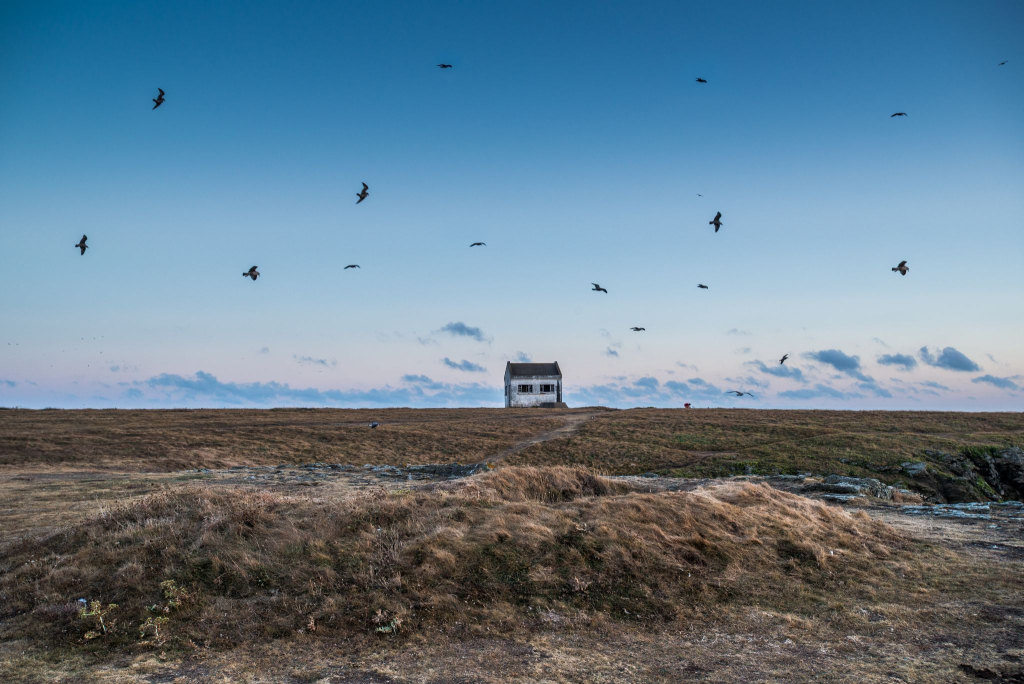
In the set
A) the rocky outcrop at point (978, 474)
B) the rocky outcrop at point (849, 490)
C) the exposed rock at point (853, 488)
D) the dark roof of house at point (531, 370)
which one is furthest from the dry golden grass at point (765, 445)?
the dark roof of house at point (531, 370)

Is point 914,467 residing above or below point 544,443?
below

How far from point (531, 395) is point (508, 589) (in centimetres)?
8687

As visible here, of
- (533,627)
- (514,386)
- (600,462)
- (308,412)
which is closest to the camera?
(533,627)

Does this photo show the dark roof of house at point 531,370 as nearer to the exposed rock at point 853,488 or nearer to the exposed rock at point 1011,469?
the exposed rock at point 1011,469

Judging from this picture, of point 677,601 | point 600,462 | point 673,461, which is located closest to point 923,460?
point 673,461

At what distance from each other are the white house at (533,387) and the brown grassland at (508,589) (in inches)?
3088

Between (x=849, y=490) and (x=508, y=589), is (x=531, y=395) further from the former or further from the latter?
(x=508, y=589)

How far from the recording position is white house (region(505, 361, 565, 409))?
9781 cm

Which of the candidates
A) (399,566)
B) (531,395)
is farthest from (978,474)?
(531,395)

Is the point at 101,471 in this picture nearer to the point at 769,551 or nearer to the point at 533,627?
the point at 533,627

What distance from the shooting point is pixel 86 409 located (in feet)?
245

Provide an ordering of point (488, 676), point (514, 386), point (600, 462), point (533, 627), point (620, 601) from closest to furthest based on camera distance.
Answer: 1. point (488, 676)
2. point (533, 627)
3. point (620, 601)
4. point (600, 462)
5. point (514, 386)

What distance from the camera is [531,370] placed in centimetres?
10088

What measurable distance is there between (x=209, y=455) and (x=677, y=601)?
1494 inches
